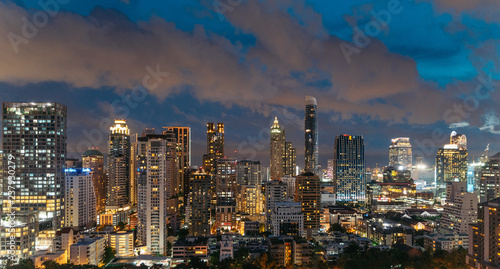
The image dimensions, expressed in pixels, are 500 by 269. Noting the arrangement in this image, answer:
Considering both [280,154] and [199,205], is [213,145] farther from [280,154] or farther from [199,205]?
[199,205]

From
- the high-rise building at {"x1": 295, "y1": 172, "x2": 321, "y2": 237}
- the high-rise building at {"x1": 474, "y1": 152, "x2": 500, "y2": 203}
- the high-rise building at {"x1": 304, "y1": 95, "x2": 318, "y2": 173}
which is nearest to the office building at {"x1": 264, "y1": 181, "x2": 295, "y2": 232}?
the high-rise building at {"x1": 295, "y1": 172, "x2": 321, "y2": 237}

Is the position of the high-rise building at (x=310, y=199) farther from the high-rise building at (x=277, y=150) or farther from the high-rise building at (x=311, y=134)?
the high-rise building at (x=311, y=134)

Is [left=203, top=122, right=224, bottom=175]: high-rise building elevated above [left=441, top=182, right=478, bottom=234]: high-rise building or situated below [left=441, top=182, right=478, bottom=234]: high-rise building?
above

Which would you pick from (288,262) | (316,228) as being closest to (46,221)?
(288,262)

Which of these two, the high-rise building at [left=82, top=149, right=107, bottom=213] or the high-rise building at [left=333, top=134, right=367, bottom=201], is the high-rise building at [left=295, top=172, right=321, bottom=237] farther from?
the high-rise building at [left=333, top=134, right=367, bottom=201]

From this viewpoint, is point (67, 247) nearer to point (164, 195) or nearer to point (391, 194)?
point (164, 195)

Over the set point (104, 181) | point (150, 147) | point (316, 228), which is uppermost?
point (150, 147)

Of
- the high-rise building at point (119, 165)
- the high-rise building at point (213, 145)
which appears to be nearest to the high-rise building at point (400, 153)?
the high-rise building at point (213, 145)
